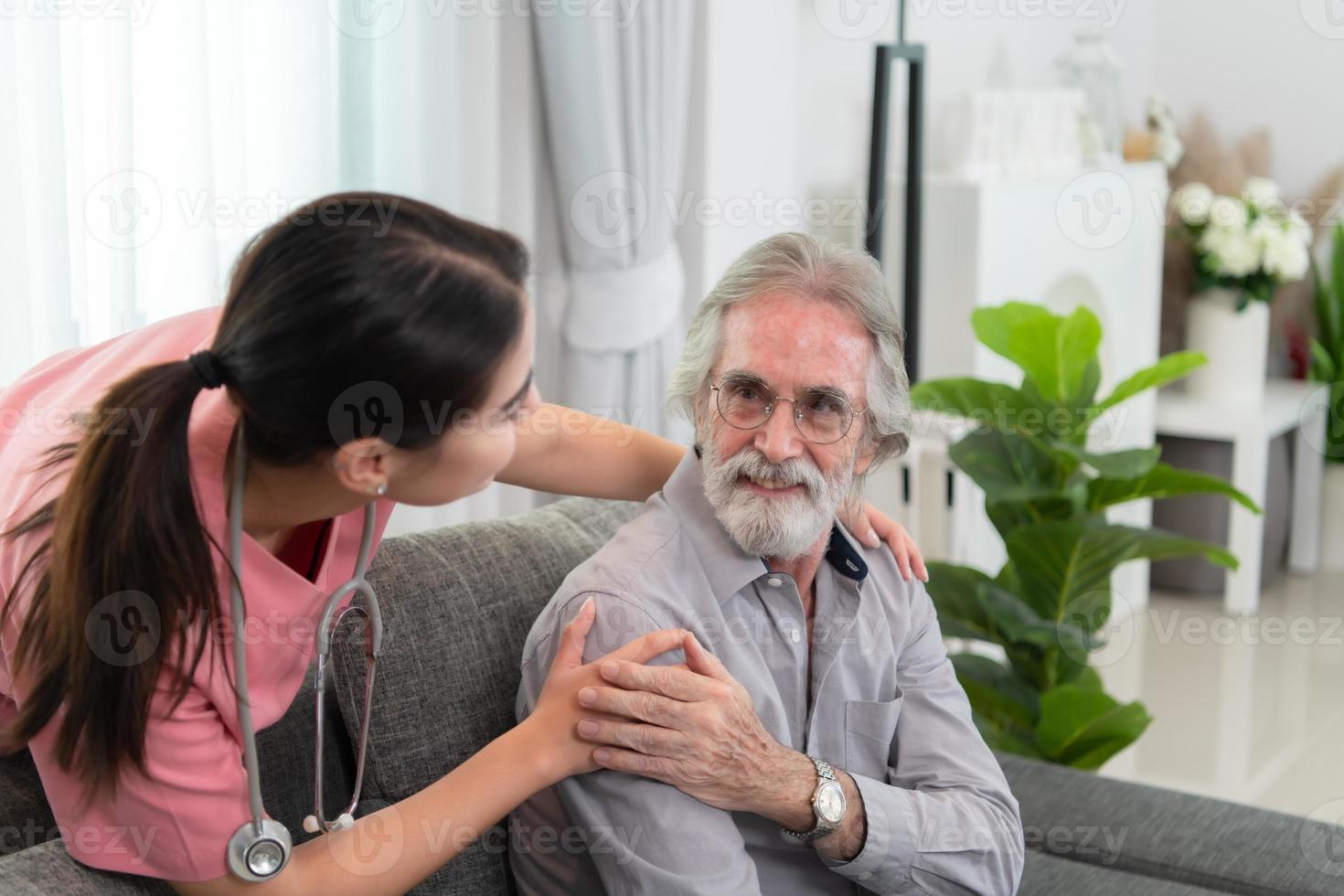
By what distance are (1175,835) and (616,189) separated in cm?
164

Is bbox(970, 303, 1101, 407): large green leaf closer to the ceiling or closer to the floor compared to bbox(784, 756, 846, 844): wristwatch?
closer to the ceiling

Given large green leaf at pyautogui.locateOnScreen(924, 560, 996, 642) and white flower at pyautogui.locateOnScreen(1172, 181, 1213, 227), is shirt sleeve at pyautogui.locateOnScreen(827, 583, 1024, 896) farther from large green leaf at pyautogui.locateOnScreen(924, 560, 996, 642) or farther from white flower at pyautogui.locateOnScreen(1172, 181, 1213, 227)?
white flower at pyautogui.locateOnScreen(1172, 181, 1213, 227)

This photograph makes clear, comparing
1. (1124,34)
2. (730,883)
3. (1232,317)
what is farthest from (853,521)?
(1124,34)

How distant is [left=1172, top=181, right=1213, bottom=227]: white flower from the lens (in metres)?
4.67

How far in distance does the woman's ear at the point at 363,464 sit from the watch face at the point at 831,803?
614 mm

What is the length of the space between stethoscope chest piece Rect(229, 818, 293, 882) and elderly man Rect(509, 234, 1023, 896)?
351 mm

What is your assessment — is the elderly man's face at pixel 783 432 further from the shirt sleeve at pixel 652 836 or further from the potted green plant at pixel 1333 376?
the potted green plant at pixel 1333 376

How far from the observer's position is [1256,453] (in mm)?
4488

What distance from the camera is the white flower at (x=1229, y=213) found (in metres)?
4.60

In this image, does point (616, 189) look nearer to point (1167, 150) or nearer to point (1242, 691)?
point (1242, 691)

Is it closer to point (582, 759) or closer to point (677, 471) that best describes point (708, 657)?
point (582, 759)

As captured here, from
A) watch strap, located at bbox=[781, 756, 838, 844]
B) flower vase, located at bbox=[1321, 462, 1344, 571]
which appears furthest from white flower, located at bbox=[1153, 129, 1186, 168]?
watch strap, located at bbox=[781, 756, 838, 844]

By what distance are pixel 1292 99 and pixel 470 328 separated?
4940 mm

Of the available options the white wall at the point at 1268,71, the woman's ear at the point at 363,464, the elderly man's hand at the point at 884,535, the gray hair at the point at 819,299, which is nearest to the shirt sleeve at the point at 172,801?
the woman's ear at the point at 363,464
